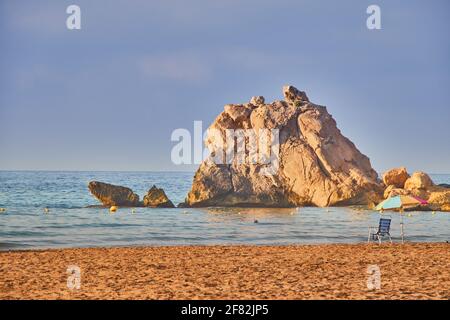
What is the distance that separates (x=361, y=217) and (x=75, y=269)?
104 feet

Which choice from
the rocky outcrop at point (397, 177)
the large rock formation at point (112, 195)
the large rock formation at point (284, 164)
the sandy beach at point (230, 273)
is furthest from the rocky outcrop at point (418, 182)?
the sandy beach at point (230, 273)

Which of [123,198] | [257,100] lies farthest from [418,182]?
[123,198]

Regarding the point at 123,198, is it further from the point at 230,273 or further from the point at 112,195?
the point at 230,273

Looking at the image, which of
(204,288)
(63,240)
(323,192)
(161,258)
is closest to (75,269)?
(161,258)

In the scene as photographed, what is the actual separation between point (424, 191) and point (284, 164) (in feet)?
46.0

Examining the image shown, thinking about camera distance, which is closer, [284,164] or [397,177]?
[397,177]

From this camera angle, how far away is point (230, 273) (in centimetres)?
1477

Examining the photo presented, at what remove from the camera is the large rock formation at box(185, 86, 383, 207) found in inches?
2311

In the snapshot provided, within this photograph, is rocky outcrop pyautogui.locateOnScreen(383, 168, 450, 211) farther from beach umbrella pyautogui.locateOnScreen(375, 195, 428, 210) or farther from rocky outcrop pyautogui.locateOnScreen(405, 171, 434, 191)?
beach umbrella pyautogui.locateOnScreen(375, 195, 428, 210)

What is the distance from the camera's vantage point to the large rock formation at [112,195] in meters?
60.2

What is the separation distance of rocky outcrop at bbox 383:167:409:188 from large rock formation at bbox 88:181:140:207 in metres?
25.2

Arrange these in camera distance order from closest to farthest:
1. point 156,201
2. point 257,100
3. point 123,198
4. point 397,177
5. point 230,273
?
point 230,273 → point 397,177 → point 156,201 → point 123,198 → point 257,100

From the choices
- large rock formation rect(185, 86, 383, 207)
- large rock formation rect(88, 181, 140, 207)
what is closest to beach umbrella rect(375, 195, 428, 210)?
large rock formation rect(185, 86, 383, 207)
